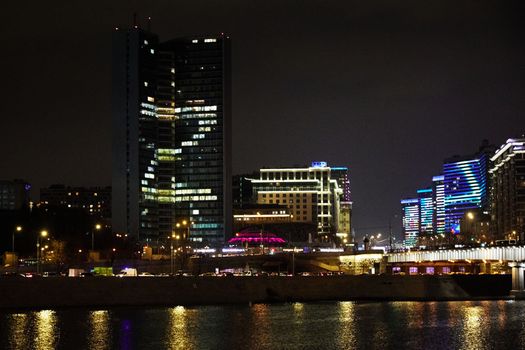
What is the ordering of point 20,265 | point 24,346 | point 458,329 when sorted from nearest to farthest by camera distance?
point 24,346 < point 458,329 < point 20,265

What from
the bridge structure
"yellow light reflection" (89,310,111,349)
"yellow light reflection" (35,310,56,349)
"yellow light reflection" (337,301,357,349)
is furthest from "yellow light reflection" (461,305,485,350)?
"yellow light reflection" (35,310,56,349)

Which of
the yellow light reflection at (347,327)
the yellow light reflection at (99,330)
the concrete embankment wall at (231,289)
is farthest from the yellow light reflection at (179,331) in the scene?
the yellow light reflection at (347,327)

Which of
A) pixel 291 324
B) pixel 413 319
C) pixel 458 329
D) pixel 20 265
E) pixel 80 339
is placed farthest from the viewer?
pixel 20 265

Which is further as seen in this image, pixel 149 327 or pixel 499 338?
pixel 149 327

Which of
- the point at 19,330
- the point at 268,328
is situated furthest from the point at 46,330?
the point at 268,328

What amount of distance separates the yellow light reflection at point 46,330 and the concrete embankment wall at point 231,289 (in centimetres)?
826

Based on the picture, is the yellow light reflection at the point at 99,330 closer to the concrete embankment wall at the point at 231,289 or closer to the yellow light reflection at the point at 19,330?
the yellow light reflection at the point at 19,330

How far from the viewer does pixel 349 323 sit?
102062 mm

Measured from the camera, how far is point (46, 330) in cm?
9162

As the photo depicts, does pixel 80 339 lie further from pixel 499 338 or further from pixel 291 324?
pixel 499 338

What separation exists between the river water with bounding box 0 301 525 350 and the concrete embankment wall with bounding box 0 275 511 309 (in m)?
6.02

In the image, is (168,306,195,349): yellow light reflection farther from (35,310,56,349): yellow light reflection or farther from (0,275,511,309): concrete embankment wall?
(0,275,511,309): concrete embankment wall

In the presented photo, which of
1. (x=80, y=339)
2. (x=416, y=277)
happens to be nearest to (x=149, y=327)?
(x=80, y=339)

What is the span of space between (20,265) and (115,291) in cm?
4651
